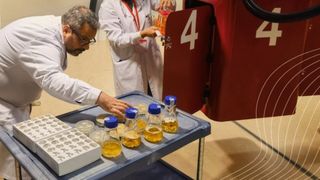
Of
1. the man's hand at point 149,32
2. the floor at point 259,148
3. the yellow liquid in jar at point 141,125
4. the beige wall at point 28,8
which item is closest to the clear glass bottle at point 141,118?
the yellow liquid in jar at point 141,125

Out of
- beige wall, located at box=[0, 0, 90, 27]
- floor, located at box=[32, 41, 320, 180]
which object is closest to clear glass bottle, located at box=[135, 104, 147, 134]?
floor, located at box=[32, 41, 320, 180]

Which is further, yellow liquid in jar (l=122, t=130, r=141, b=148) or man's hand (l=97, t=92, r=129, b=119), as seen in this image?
man's hand (l=97, t=92, r=129, b=119)

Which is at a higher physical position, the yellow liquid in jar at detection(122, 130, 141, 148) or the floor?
the yellow liquid in jar at detection(122, 130, 141, 148)

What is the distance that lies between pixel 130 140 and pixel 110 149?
0.08m

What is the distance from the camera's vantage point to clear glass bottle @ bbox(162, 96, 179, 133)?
140cm

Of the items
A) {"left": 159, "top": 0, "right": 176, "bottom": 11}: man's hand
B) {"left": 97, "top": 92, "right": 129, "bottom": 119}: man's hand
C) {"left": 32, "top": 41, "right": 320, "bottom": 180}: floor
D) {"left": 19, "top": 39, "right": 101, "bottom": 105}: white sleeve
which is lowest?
{"left": 32, "top": 41, "right": 320, "bottom": 180}: floor

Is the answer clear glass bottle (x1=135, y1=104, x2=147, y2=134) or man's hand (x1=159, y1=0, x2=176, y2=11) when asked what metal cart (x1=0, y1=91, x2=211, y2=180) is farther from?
man's hand (x1=159, y1=0, x2=176, y2=11)

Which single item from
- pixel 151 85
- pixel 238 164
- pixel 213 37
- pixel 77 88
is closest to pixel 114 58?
pixel 151 85

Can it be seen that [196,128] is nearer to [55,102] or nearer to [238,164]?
[238,164]

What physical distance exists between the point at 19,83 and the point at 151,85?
0.80m

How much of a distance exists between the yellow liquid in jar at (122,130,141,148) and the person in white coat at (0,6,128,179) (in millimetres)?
130

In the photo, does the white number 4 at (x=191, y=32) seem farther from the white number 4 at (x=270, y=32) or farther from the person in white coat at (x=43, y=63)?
the person in white coat at (x=43, y=63)

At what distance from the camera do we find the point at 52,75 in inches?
54.5

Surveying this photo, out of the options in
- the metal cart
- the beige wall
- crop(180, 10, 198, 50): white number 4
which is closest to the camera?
the metal cart
